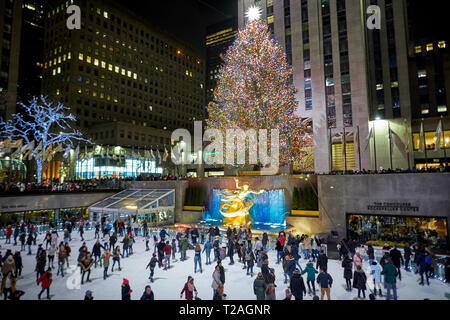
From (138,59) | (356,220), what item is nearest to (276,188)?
(356,220)

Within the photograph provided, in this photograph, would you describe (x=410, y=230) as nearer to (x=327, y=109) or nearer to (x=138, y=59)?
(x=327, y=109)

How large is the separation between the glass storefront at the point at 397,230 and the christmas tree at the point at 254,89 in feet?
36.3

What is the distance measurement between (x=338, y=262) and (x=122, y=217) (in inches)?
850

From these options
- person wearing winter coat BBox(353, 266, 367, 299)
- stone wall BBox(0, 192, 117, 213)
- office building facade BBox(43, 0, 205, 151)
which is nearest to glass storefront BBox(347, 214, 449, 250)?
person wearing winter coat BBox(353, 266, 367, 299)

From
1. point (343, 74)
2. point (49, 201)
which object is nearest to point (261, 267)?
point (49, 201)

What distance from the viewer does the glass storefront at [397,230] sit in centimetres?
1984

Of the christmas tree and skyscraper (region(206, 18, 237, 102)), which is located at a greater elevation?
skyscraper (region(206, 18, 237, 102))

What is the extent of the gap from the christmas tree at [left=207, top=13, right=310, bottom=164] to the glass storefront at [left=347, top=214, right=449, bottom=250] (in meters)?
11.1

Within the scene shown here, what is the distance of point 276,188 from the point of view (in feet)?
86.0

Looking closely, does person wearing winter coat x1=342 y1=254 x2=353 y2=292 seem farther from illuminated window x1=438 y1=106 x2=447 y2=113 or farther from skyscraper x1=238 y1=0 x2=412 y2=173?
illuminated window x1=438 y1=106 x2=447 y2=113

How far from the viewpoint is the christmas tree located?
2942 cm

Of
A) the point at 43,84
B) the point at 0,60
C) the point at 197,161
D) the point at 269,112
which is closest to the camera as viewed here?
the point at 269,112

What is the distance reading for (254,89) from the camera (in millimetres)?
29891

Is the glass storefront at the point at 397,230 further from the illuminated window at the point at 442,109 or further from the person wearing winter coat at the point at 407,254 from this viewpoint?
the illuminated window at the point at 442,109
